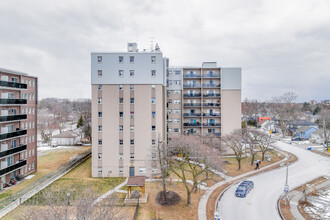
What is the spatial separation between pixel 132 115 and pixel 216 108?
2086cm

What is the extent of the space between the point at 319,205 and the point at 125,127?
26261 mm

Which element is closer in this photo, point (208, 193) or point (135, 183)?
point (135, 183)

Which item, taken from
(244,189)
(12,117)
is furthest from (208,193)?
(12,117)

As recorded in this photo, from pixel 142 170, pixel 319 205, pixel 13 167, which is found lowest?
pixel 319 205

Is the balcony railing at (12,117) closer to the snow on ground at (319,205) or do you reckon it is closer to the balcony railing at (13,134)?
the balcony railing at (13,134)

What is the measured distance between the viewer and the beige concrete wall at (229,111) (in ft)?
145

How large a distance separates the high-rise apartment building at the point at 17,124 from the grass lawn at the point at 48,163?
1.73 meters

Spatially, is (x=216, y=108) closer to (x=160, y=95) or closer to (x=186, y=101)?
(x=186, y=101)

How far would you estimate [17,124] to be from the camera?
30.8m

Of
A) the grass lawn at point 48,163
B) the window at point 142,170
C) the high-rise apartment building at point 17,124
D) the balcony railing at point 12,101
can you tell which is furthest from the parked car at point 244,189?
the balcony railing at point 12,101

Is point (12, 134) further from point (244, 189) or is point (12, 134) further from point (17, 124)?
point (244, 189)

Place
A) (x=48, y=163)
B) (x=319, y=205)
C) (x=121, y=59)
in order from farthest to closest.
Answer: (x=48, y=163) → (x=121, y=59) → (x=319, y=205)

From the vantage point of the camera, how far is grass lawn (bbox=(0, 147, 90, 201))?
26.4m

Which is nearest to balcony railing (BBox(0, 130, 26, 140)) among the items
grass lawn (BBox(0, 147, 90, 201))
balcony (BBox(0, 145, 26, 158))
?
balcony (BBox(0, 145, 26, 158))
